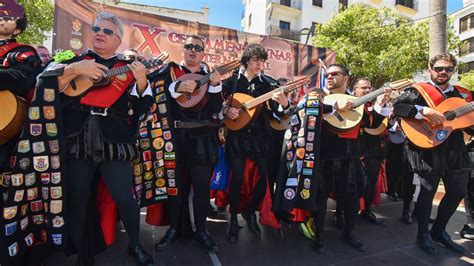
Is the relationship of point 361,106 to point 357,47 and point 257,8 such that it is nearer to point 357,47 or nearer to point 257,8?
point 357,47

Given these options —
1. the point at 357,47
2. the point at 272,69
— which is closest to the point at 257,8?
the point at 357,47

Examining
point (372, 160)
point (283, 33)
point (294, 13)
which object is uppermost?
point (294, 13)

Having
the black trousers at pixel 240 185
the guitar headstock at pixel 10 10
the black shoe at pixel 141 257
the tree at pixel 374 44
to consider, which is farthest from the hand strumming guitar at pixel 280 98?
the tree at pixel 374 44

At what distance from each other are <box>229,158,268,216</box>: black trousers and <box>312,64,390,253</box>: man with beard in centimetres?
57

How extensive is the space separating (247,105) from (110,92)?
52.8 inches

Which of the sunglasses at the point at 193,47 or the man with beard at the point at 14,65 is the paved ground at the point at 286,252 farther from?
the sunglasses at the point at 193,47

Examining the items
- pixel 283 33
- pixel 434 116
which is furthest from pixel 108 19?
pixel 283 33

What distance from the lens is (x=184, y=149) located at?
2.84 meters

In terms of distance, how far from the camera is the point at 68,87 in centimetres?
221

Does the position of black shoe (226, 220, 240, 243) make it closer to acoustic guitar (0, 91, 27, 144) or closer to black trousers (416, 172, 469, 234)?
black trousers (416, 172, 469, 234)

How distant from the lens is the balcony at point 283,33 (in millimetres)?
25419

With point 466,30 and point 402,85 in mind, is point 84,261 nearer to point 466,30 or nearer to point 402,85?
point 402,85

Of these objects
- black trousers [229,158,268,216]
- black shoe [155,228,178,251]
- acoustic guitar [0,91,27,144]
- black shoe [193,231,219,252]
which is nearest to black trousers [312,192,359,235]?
black trousers [229,158,268,216]

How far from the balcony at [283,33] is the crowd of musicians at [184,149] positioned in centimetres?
2286
